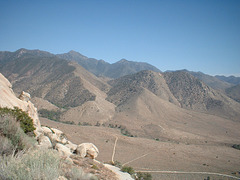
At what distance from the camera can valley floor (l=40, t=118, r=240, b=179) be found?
101ft

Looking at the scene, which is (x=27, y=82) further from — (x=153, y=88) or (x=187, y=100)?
(x=187, y=100)

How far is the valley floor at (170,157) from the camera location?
3080 cm

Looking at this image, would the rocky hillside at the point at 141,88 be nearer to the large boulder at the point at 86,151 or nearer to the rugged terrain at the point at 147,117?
the rugged terrain at the point at 147,117

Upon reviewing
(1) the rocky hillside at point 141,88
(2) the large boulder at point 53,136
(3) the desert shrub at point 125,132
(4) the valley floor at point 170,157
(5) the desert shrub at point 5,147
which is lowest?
(3) the desert shrub at point 125,132

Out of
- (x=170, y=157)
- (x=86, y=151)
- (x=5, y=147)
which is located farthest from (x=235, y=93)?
(x=5, y=147)

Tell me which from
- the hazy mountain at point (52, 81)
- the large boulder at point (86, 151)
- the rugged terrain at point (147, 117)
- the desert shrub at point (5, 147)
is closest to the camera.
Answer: the desert shrub at point (5, 147)

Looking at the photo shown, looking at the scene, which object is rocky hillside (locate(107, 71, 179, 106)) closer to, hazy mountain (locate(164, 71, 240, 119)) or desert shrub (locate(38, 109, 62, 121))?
hazy mountain (locate(164, 71, 240, 119))

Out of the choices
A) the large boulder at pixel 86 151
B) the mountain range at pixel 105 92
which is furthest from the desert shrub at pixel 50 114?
the large boulder at pixel 86 151

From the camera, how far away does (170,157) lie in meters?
38.9

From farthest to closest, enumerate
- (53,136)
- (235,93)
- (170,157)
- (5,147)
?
1. (235,93)
2. (170,157)
3. (53,136)
4. (5,147)

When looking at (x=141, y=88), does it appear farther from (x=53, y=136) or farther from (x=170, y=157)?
(x=53, y=136)

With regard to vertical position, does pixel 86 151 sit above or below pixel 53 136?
above

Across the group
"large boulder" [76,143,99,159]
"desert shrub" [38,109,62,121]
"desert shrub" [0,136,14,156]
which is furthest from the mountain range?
"desert shrub" [0,136,14,156]

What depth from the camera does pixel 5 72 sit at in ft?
514
